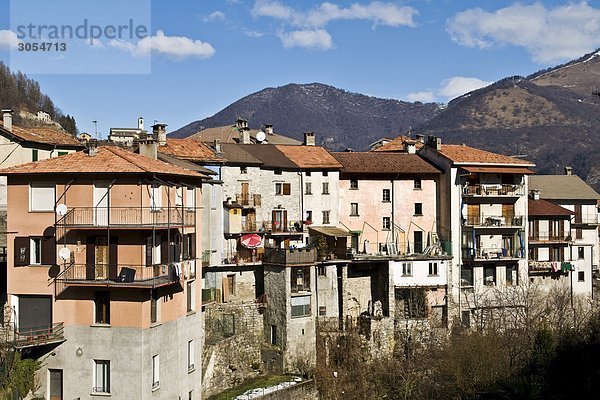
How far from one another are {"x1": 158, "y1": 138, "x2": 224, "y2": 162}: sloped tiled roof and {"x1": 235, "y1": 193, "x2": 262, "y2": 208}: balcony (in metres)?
Answer: 3.24

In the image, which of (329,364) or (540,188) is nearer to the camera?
(329,364)

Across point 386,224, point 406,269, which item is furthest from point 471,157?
point 406,269

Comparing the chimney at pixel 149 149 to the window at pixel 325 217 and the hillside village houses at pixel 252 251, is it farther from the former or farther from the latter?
the window at pixel 325 217

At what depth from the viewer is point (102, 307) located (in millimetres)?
34469

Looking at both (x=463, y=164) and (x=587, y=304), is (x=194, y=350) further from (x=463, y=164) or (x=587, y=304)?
(x=587, y=304)

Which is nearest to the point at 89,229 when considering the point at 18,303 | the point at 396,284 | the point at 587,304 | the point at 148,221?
the point at 148,221

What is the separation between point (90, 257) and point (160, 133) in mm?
21464

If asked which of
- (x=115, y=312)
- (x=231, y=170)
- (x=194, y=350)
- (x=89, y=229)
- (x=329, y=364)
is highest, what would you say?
(x=231, y=170)

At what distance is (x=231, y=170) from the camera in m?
55.2

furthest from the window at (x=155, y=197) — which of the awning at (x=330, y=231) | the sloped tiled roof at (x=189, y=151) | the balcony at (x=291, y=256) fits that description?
the awning at (x=330, y=231)

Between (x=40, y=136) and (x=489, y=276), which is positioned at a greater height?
(x=40, y=136)

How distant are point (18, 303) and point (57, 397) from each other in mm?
4545

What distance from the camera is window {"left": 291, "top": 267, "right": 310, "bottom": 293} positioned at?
5256cm

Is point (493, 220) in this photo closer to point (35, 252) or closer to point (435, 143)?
Result: point (435, 143)
